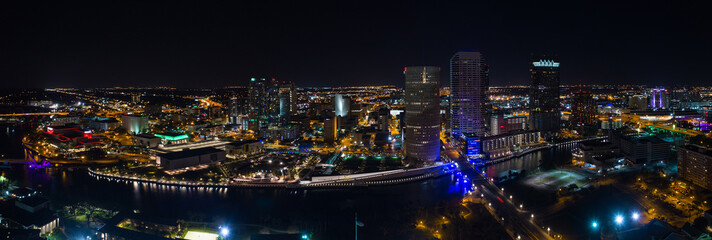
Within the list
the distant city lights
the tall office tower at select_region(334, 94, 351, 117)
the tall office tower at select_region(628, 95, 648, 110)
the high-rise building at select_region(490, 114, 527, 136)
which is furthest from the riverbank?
the tall office tower at select_region(628, 95, 648, 110)

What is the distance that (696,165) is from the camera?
11.7 metres

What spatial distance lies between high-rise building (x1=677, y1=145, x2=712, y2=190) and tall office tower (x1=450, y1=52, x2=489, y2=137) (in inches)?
328

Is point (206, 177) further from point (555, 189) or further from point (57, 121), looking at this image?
point (57, 121)

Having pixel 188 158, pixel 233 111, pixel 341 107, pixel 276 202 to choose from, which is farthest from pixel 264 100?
pixel 276 202

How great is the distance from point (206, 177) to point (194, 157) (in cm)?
173

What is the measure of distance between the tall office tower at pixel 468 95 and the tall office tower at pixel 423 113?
483 centimetres

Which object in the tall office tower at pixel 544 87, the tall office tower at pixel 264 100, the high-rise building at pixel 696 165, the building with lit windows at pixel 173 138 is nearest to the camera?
the high-rise building at pixel 696 165

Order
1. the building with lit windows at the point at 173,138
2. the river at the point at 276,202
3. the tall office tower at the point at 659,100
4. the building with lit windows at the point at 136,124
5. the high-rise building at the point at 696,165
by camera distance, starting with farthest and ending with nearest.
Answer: the tall office tower at the point at 659,100 → the building with lit windows at the point at 136,124 → the building with lit windows at the point at 173,138 → the high-rise building at the point at 696,165 → the river at the point at 276,202

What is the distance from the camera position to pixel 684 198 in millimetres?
10555

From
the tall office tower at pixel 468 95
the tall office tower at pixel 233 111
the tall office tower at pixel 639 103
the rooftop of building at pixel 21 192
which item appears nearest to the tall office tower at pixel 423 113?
the tall office tower at pixel 468 95

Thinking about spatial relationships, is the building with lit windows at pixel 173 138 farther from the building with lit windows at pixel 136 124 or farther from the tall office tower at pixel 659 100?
the tall office tower at pixel 659 100

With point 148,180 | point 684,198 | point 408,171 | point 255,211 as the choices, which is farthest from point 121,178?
point 684,198

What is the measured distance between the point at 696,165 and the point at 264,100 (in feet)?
59.9

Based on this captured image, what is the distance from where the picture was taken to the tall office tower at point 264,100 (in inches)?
874
